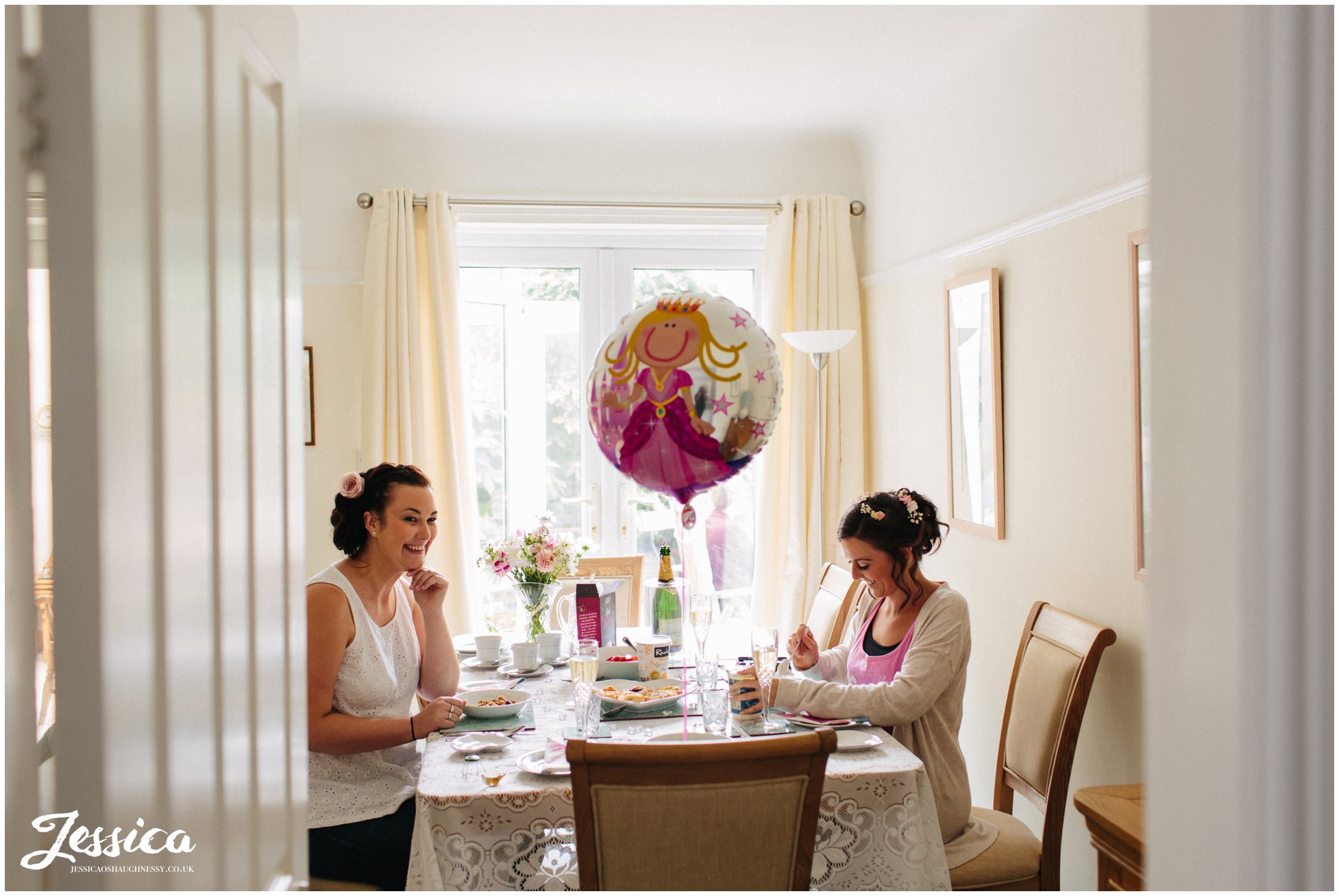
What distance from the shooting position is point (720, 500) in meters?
4.28

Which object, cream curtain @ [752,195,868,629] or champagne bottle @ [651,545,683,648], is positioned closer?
champagne bottle @ [651,545,683,648]

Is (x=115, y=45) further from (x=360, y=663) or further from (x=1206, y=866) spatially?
(x=360, y=663)

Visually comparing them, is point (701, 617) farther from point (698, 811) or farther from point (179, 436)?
point (179, 436)

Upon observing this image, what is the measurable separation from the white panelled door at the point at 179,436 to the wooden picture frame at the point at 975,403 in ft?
7.68

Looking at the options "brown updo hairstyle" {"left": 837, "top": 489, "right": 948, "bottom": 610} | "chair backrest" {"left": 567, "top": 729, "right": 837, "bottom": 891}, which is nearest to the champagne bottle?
"brown updo hairstyle" {"left": 837, "top": 489, "right": 948, "bottom": 610}

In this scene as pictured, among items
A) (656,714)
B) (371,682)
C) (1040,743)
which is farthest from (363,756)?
(1040,743)

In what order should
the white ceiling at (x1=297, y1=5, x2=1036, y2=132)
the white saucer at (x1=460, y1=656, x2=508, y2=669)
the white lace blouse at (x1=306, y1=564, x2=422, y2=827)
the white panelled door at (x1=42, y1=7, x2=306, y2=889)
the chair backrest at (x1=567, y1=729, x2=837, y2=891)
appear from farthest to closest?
the white ceiling at (x1=297, y1=5, x2=1036, y2=132) < the white saucer at (x1=460, y1=656, x2=508, y2=669) < the white lace blouse at (x1=306, y1=564, x2=422, y2=827) < the chair backrest at (x1=567, y1=729, x2=837, y2=891) < the white panelled door at (x1=42, y1=7, x2=306, y2=889)

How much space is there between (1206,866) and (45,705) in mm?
829

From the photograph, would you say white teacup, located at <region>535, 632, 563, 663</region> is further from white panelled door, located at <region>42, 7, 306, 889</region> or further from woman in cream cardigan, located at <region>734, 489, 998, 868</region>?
white panelled door, located at <region>42, 7, 306, 889</region>

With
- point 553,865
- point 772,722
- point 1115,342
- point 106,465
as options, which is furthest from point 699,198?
point 106,465

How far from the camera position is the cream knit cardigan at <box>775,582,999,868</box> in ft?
6.85

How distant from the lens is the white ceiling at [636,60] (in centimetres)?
289

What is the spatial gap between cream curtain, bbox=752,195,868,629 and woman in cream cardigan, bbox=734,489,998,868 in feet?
5.17

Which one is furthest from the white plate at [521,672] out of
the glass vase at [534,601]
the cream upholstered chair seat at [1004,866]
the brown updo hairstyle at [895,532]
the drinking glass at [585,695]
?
the cream upholstered chair seat at [1004,866]
